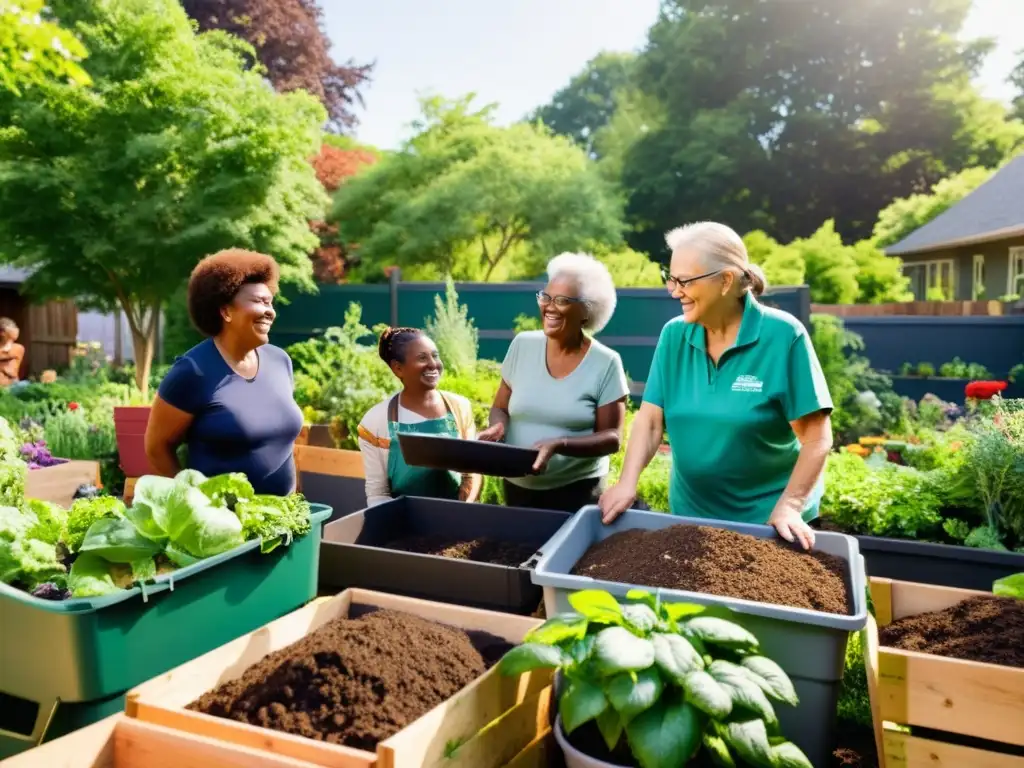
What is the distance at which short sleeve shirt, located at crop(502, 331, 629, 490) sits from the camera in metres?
3.29

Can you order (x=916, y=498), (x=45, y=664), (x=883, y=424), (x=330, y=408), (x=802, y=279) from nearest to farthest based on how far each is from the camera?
(x=45, y=664), (x=916, y=498), (x=330, y=408), (x=883, y=424), (x=802, y=279)

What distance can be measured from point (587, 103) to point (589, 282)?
164 feet

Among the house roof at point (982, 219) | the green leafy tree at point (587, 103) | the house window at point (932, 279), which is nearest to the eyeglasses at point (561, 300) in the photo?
the house roof at point (982, 219)

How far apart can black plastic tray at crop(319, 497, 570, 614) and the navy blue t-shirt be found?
378 millimetres

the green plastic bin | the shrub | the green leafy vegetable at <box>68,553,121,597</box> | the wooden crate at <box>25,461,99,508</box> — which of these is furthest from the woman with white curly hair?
the shrub

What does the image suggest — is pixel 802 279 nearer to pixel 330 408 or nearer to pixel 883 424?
pixel 883 424

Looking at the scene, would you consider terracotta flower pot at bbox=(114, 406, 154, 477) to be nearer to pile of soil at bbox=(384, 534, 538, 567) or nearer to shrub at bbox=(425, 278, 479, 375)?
shrub at bbox=(425, 278, 479, 375)

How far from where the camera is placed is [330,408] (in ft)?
22.3

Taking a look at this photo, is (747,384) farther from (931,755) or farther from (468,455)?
(931,755)

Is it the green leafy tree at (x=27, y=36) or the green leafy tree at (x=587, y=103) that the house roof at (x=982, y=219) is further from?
the green leafy tree at (x=587, y=103)

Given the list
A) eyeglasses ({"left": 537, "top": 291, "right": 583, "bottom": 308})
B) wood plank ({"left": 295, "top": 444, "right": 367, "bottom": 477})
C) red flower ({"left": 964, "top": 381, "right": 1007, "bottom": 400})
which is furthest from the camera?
red flower ({"left": 964, "top": 381, "right": 1007, "bottom": 400})

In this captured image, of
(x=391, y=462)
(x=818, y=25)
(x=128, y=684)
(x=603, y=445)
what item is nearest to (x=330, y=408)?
(x=391, y=462)

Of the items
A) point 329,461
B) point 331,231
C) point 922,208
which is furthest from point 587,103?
point 329,461

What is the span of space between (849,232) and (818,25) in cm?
696
